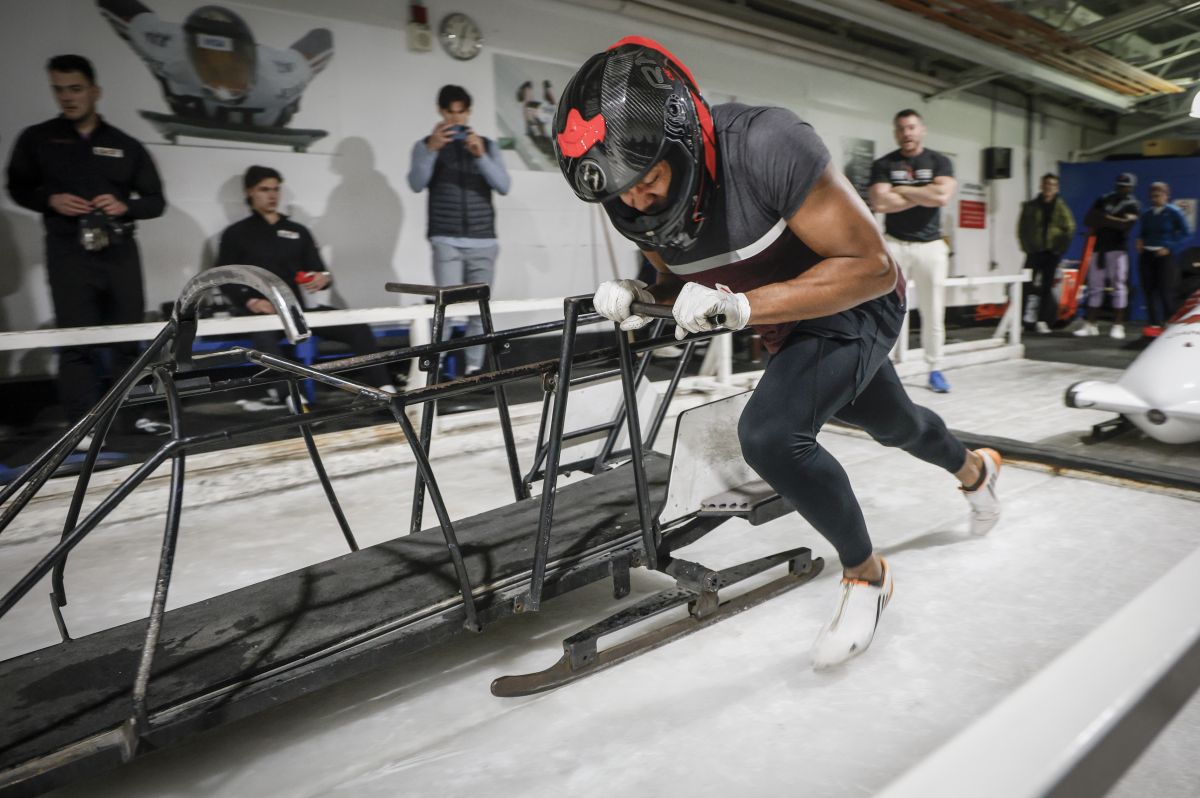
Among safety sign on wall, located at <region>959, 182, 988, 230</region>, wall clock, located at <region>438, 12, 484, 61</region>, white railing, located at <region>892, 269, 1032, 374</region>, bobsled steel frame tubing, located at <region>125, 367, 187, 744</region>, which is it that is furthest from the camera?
safety sign on wall, located at <region>959, 182, 988, 230</region>

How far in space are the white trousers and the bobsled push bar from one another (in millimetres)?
3673

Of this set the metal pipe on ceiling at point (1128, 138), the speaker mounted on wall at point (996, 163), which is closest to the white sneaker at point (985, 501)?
the speaker mounted on wall at point (996, 163)

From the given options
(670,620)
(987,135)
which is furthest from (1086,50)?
(670,620)

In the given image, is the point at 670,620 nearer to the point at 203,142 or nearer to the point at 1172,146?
the point at 203,142

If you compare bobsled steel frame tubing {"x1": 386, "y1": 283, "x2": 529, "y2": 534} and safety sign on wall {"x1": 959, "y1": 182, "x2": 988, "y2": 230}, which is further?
safety sign on wall {"x1": 959, "y1": 182, "x2": 988, "y2": 230}

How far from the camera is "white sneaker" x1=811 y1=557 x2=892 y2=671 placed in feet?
5.80

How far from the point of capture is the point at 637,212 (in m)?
1.68

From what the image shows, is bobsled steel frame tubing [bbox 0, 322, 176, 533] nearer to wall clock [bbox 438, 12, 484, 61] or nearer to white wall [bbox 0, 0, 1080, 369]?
white wall [bbox 0, 0, 1080, 369]

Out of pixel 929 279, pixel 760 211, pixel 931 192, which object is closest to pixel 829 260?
pixel 760 211

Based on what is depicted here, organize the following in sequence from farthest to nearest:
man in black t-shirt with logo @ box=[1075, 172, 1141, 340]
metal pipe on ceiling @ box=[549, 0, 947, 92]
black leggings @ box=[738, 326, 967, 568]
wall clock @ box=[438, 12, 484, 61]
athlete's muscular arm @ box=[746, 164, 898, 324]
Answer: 1. man in black t-shirt with logo @ box=[1075, 172, 1141, 340]
2. metal pipe on ceiling @ box=[549, 0, 947, 92]
3. wall clock @ box=[438, 12, 484, 61]
4. black leggings @ box=[738, 326, 967, 568]
5. athlete's muscular arm @ box=[746, 164, 898, 324]

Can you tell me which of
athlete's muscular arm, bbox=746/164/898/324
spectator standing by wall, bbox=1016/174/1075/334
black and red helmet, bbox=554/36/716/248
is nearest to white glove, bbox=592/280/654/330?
black and red helmet, bbox=554/36/716/248

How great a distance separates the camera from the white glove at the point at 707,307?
1543mm

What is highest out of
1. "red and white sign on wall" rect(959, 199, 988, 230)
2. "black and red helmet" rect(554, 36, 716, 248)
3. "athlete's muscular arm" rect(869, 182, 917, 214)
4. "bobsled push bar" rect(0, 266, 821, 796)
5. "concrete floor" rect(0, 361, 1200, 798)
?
"red and white sign on wall" rect(959, 199, 988, 230)

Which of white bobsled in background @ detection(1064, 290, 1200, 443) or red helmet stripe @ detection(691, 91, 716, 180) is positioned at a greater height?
red helmet stripe @ detection(691, 91, 716, 180)
